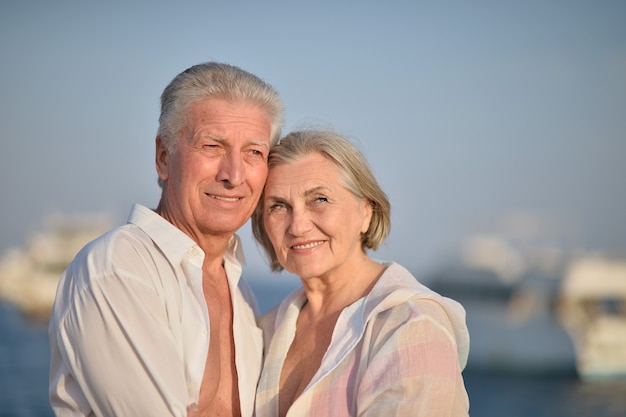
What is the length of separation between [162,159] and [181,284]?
0.80 metres

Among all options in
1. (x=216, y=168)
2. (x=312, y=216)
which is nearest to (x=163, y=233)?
(x=216, y=168)

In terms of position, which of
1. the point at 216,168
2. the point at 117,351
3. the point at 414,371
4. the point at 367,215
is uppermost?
the point at 216,168

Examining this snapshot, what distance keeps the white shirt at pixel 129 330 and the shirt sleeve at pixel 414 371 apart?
0.78 metres

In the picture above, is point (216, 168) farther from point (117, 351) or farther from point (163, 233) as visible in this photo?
point (117, 351)

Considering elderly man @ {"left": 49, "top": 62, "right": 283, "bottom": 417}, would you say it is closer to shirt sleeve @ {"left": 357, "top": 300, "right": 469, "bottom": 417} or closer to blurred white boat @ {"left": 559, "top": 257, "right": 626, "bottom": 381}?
shirt sleeve @ {"left": 357, "top": 300, "right": 469, "bottom": 417}

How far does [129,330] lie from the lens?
10.0ft

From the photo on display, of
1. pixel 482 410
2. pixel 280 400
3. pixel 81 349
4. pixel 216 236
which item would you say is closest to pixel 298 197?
pixel 216 236

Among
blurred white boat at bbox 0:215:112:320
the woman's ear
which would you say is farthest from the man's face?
blurred white boat at bbox 0:215:112:320

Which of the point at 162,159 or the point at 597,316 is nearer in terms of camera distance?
the point at 162,159

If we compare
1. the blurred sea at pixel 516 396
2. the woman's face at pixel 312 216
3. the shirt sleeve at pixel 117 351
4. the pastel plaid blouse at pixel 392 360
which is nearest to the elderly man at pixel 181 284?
the shirt sleeve at pixel 117 351

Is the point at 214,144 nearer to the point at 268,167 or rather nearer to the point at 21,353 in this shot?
the point at 268,167

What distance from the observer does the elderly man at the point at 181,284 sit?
3051 millimetres

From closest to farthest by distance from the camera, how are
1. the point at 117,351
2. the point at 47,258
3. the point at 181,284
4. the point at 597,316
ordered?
the point at 117,351 → the point at 181,284 → the point at 597,316 → the point at 47,258

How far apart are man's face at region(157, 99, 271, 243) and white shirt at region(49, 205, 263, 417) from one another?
278 mm
